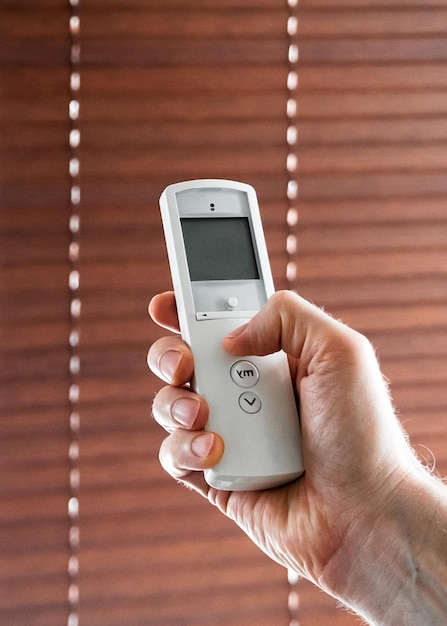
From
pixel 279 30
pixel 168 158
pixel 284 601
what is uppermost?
pixel 279 30

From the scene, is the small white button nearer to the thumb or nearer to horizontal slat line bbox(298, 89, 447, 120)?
the thumb

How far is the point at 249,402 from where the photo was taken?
1064 millimetres

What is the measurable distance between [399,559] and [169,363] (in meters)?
0.39

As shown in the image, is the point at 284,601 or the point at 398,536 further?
the point at 284,601

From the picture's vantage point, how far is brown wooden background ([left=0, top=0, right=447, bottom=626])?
1.66 meters

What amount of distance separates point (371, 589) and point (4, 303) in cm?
93

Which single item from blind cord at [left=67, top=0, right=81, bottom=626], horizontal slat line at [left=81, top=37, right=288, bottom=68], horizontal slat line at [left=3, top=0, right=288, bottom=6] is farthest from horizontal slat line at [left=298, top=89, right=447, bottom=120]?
blind cord at [left=67, top=0, right=81, bottom=626]

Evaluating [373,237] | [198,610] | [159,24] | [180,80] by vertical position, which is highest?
[159,24]

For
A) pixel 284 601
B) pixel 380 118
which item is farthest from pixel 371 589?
pixel 380 118

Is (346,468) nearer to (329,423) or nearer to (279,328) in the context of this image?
(329,423)

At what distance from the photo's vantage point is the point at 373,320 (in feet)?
5.88

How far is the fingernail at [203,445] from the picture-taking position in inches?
39.9

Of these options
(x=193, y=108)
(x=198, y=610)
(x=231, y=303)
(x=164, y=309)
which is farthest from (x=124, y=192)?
(x=198, y=610)

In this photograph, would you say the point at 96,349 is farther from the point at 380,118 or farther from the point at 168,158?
the point at 380,118
